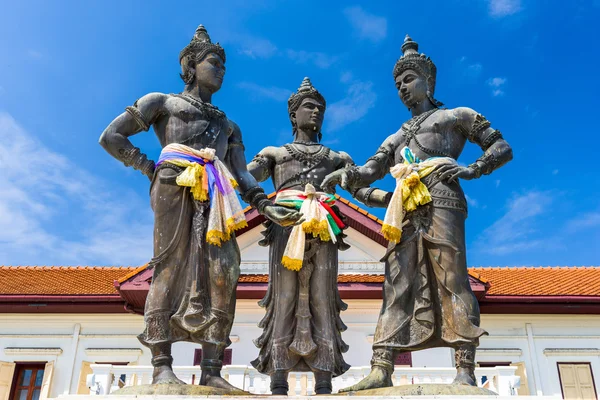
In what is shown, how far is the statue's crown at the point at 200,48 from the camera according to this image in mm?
5418

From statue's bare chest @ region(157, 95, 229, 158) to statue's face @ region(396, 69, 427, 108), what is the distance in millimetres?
1685

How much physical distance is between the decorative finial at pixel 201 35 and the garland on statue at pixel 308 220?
154cm

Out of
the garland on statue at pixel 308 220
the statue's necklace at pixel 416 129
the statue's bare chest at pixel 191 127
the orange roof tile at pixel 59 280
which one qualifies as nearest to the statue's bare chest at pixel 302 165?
the garland on statue at pixel 308 220

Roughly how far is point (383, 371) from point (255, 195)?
5.94 ft

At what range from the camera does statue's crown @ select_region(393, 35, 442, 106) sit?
5.47 m

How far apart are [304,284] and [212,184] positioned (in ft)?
3.71

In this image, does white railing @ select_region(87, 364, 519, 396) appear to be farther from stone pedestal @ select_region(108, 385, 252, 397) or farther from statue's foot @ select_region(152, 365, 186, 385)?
stone pedestal @ select_region(108, 385, 252, 397)

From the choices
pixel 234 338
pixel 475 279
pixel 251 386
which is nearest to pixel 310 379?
pixel 251 386

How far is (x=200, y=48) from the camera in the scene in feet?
17.8

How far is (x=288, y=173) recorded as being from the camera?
5.53 metres

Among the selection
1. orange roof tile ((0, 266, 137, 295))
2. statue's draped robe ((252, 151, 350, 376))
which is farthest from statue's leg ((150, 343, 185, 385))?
orange roof tile ((0, 266, 137, 295))

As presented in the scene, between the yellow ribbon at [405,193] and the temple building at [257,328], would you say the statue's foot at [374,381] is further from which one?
the temple building at [257,328]

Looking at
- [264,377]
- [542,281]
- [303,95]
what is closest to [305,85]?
[303,95]

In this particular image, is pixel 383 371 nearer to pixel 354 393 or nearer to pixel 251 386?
pixel 354 393
